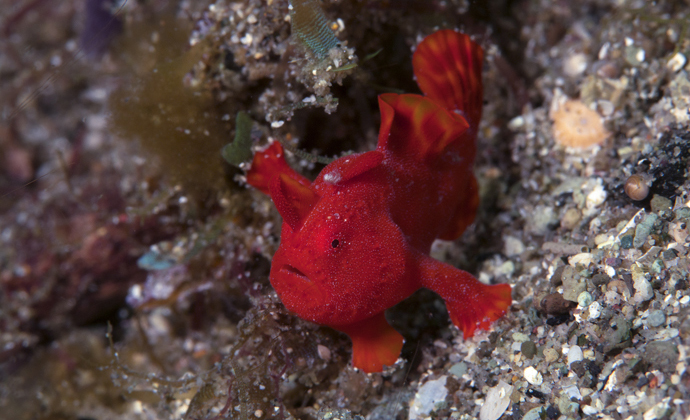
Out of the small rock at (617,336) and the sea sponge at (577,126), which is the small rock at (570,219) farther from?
the small rock at (617,336)

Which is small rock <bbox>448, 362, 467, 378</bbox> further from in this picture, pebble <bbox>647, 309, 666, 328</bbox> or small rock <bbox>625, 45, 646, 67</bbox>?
small rock <bbox>625, 45, 646, 67</bbox>

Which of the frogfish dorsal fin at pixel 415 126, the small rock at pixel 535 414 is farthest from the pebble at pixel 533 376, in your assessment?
the frogfish dorsal fin at pixel 415 126

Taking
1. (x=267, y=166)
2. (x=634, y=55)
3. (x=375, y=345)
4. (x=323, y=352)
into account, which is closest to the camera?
(x=375, y=345)

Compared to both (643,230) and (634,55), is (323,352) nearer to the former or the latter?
(643,230)

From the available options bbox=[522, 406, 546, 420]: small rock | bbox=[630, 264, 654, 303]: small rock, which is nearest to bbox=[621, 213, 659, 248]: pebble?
bbox=[630, 264, 654, 303]: small rock

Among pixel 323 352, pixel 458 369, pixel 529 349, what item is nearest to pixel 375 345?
pixel 323 352
